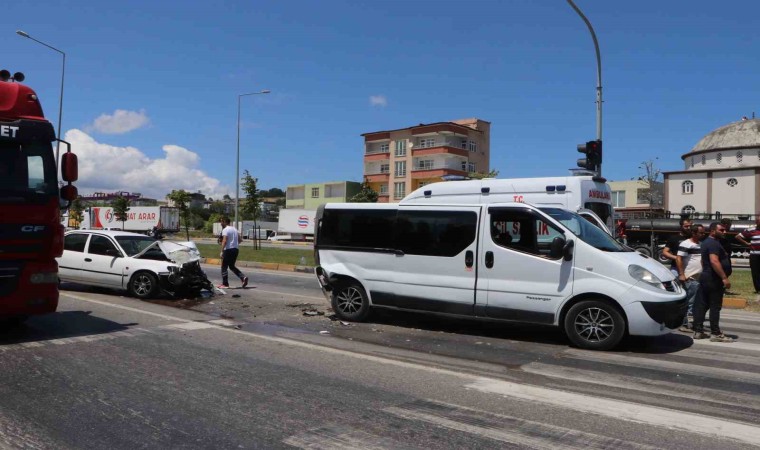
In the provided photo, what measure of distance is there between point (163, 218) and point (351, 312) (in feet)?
166

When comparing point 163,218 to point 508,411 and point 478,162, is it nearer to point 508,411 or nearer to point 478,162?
point 478,162

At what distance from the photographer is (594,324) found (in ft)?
24.6

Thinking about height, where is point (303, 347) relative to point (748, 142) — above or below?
below

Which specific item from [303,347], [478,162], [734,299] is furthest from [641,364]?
[478,162]

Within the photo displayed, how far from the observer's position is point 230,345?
7.45 metres

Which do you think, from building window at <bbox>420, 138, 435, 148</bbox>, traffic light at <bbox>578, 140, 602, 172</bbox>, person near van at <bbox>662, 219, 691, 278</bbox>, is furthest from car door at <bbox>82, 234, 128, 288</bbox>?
building window at <bbox>420, 138, 435, 148</bbox>

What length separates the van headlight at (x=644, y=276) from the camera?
24.0 ft

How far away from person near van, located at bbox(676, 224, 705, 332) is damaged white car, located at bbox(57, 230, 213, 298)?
9.25 meters

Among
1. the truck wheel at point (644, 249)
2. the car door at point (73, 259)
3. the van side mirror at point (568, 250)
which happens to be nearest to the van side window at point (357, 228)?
the van side mirror at point (568, 250)

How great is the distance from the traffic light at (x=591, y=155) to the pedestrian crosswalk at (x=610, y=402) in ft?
27.1

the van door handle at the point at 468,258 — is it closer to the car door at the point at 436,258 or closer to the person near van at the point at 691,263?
the car door at the point at 436,258

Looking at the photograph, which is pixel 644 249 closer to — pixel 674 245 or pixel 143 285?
pixel 674 245

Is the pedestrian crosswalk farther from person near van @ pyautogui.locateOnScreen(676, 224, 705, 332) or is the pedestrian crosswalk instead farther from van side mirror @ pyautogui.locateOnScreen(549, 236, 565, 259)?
person near van @ pyautogui.locateOnScreen(676, 224, 705, 332)

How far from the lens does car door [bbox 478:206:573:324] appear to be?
305 inches
